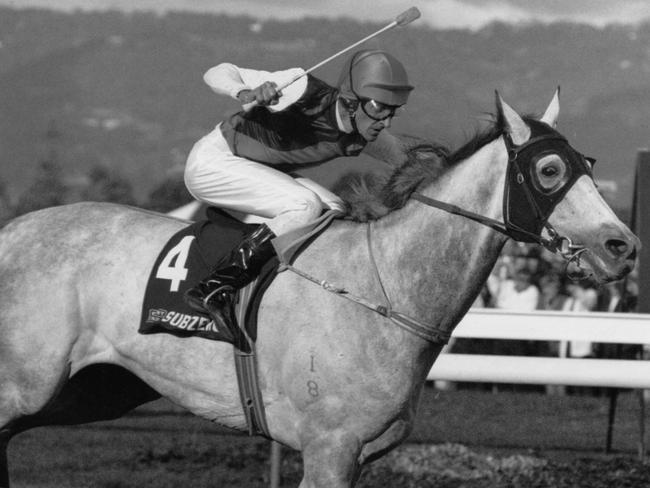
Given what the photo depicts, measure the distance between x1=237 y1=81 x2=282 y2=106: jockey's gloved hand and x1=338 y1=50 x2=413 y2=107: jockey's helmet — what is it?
0.36m

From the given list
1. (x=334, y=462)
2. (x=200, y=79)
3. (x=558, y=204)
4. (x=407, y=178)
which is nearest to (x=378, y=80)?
(x=407, y=178)

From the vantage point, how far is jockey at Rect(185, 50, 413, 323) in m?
5.48

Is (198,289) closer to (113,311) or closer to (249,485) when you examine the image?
(113,311)

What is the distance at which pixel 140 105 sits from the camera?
393 feet

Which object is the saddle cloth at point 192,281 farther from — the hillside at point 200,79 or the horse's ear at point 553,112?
the hillside at point 200,79

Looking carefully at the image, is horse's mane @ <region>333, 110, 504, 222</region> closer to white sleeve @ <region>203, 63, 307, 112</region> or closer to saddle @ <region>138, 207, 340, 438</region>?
saddle @ <region>138, 207, 340, 438</region>

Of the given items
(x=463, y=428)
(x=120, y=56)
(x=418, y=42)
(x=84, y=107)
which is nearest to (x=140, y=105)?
(x=84, y=107)

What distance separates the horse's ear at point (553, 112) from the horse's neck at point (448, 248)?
0.74 ft

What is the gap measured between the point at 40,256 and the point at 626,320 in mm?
3974

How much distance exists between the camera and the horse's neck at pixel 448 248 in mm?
5309

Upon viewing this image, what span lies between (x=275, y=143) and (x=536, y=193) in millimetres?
1309

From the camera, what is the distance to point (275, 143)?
226 inches

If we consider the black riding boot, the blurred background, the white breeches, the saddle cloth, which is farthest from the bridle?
the blurred background

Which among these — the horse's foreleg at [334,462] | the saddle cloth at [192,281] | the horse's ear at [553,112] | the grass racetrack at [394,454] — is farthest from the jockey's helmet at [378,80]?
the grass racetrack at [394,454]
